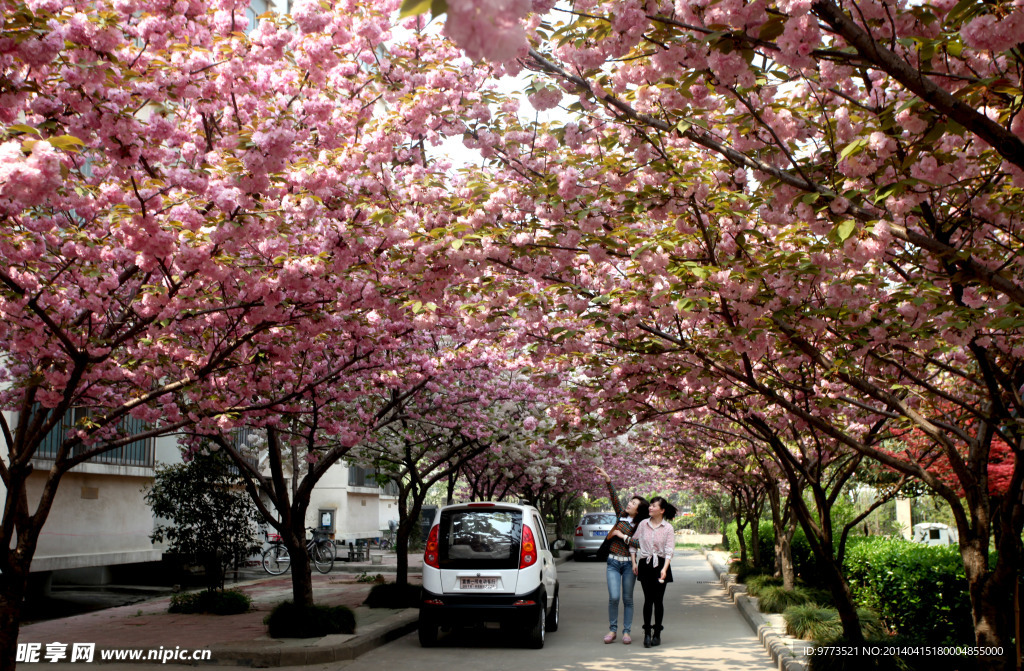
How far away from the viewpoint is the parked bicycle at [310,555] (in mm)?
23323

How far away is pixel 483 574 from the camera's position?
1101 cm

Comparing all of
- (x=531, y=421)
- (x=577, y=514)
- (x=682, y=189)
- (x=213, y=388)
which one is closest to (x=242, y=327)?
(x=213, y=388)

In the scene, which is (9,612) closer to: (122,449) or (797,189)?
(797,189)

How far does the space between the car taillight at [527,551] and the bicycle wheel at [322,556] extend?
1502 cm

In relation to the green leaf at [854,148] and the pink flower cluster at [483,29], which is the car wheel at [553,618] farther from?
the pink flower cluster at [483,29]

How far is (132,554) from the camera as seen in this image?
60.8 feet

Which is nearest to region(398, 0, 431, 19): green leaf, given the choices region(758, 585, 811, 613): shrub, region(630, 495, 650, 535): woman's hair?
region(630, 495, 650, 535): woman's hair

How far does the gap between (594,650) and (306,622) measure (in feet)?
12.2

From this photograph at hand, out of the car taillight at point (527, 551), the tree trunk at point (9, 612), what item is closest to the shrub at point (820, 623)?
the car taillight at point (527, 551)

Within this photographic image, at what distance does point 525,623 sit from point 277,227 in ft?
21.0

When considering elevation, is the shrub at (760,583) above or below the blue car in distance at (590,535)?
above

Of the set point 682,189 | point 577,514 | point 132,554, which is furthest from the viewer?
point 577,514

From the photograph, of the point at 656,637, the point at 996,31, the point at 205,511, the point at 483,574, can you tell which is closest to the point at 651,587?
the point at 656,637

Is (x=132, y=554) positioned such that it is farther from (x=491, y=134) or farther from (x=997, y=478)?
(x=997, y=478)
